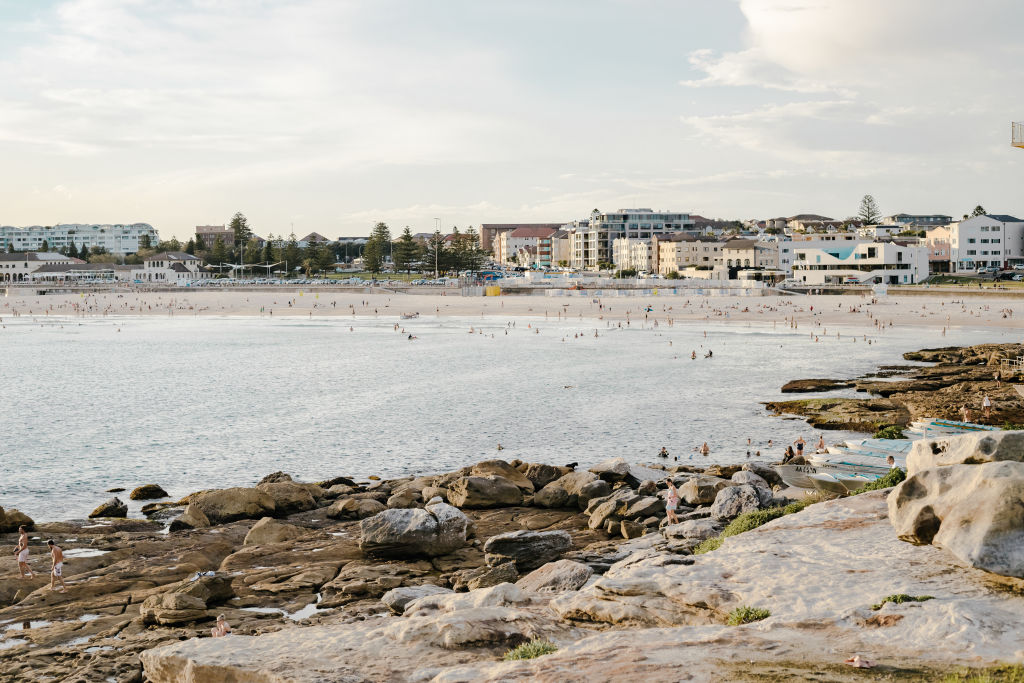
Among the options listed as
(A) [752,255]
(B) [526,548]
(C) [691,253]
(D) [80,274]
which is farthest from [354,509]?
(D) [80,274]

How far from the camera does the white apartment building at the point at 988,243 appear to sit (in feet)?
438

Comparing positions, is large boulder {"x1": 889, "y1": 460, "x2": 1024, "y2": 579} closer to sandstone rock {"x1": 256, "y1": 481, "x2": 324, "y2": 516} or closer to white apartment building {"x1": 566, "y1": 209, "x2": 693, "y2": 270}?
sandstone rock {"x1": 256, "y1": 481, "x2": 324, "y2": 516}

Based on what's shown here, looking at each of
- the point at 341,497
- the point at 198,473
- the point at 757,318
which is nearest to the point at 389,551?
the point at 341,497

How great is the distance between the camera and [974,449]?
1241 centimetres

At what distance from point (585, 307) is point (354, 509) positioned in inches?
3358

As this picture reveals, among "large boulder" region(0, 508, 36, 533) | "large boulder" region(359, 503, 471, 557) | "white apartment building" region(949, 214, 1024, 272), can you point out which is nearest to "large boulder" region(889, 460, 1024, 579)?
"large boulder" region(359, 503, 471, 557)

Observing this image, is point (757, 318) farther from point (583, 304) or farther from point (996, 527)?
point (996, 527)

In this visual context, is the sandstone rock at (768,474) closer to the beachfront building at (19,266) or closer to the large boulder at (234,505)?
the large boulder at (234,505)

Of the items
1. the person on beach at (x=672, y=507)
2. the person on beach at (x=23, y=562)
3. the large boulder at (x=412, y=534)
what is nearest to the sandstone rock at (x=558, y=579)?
the large boulder at (x=412, y=534)

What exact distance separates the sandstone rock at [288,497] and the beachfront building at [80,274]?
5980 inches

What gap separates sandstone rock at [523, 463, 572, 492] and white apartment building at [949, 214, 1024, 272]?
13159cm

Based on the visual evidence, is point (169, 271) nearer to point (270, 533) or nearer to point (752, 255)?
point (752, 255)

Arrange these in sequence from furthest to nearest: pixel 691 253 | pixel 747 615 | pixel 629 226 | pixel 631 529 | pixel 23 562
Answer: pixel 629 226, pixel 691 253, pixel 631 529, pixel 23 562, pixel 747 615

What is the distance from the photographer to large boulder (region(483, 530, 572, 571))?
16.6m
